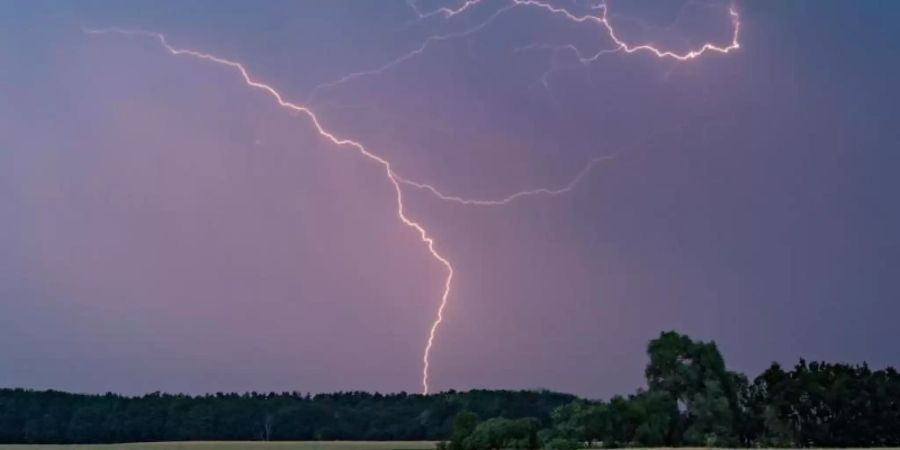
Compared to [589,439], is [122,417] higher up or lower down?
higher up

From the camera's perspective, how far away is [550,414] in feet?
169

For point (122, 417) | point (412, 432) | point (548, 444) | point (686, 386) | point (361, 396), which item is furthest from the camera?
point (361, 396)

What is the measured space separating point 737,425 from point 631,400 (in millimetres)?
6658

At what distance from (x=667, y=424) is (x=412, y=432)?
40.7 metres

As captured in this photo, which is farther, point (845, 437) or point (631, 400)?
point (845, 437)

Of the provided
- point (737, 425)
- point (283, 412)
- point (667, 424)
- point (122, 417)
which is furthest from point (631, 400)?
point (122, 417)

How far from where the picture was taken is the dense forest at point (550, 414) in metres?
48.2

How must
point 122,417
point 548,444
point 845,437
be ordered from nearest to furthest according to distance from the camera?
point 548,444, point 845,437, point 122,417

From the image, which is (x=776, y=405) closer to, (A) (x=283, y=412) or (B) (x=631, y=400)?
(B) (x=631, y=400)

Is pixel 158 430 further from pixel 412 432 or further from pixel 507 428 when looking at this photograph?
pixel 507 428

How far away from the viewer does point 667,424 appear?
4966 cm

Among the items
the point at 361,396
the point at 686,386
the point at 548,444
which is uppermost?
the point at 361,396

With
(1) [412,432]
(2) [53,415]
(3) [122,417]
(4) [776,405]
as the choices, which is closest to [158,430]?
(3) [122,417]

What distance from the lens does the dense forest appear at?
48156 millimetres
